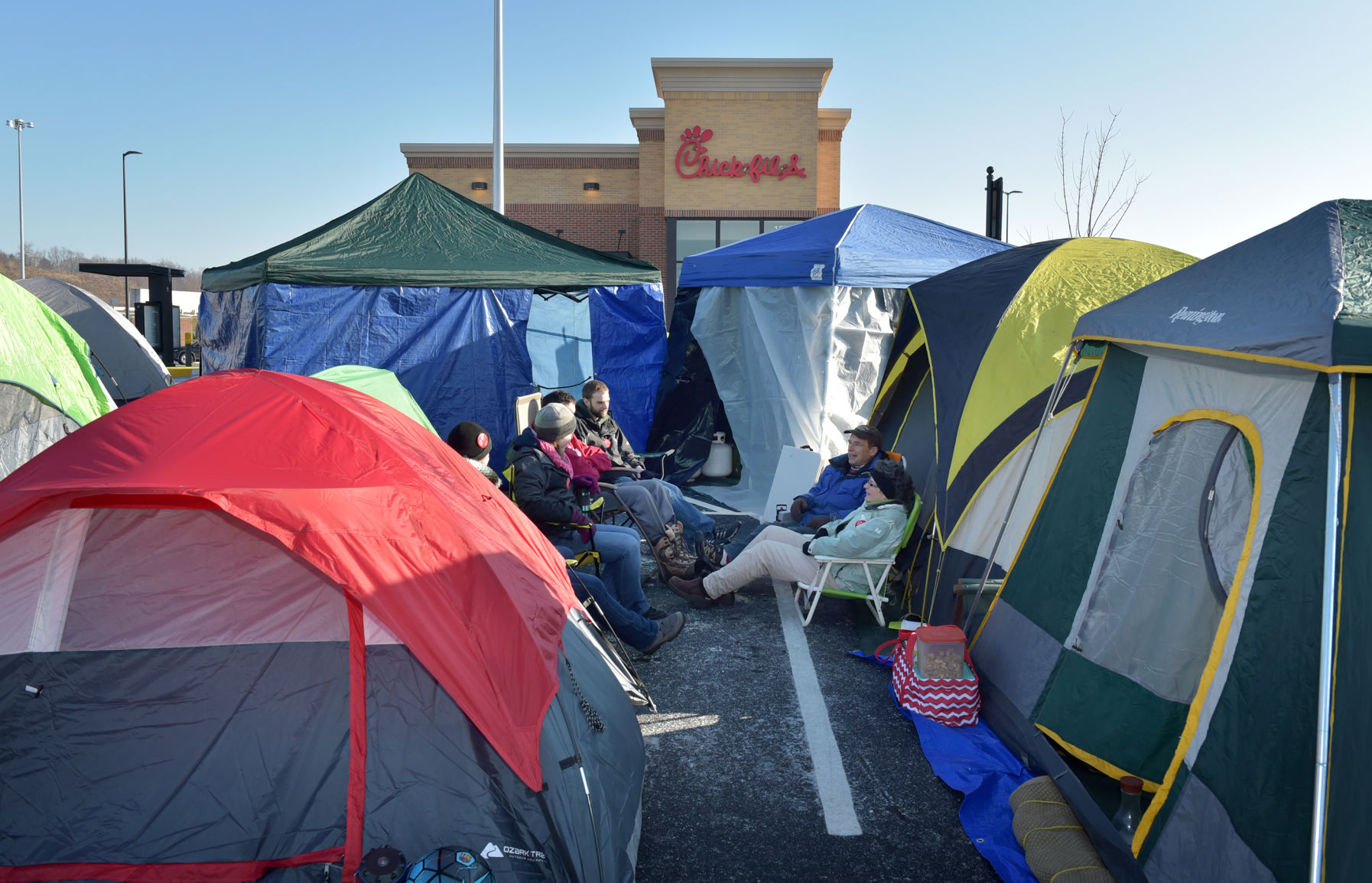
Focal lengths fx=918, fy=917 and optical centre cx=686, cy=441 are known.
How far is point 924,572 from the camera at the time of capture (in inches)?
218

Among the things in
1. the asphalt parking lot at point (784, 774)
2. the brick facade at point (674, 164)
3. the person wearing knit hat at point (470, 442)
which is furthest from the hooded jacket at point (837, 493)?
the brick facade at point (674, 164)

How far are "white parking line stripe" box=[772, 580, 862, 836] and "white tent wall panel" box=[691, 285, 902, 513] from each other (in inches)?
149

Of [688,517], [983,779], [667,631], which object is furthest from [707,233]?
[983,779]

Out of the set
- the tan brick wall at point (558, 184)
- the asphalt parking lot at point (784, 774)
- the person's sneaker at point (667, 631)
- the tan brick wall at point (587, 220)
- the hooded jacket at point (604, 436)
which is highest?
the tan brick wall at point (558, 184)

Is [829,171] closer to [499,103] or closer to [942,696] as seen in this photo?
[499,103]

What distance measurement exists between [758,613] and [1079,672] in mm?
2449

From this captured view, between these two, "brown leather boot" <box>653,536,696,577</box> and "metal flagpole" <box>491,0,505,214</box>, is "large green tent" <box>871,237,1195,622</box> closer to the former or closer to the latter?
"brown leather boot" <box>653,536,696,577</box>

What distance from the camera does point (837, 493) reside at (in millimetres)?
6723

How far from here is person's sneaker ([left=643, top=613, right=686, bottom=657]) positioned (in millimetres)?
5055

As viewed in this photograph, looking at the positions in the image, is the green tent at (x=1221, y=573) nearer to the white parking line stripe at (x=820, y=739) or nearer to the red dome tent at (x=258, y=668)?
the white parking line stripe at (x=820, y=739)

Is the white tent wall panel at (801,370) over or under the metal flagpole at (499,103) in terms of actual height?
under

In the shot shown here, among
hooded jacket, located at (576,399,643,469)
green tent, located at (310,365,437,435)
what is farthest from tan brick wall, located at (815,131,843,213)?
green tent, located at (310,365,437,435)

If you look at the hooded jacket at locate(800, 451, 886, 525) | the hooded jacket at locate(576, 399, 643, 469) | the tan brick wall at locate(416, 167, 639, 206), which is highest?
the tan brick wall at locate(416, 167, 639, 206)

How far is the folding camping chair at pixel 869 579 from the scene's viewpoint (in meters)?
5.43
